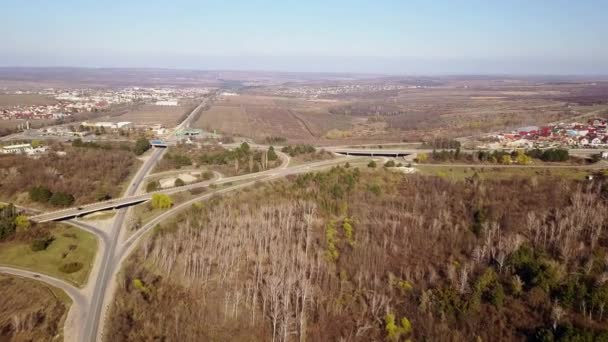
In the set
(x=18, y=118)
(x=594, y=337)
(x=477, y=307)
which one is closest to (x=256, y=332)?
(x=477, y=307)

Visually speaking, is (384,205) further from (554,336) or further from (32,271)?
(32,271)

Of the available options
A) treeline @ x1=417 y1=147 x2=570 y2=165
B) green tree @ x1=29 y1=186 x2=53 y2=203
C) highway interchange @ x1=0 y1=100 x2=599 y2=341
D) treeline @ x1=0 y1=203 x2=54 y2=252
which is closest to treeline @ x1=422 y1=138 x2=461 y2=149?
highway interchange @ x1=0 y1=100 x2=599 y2=341

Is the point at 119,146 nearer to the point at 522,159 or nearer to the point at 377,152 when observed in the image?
the point at 377,152

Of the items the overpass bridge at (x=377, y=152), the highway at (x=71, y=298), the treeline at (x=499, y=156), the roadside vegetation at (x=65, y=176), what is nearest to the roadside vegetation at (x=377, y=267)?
the highway at (x=71, y=298)

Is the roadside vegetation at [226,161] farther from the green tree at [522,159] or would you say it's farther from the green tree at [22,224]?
the green tree at [522,159]

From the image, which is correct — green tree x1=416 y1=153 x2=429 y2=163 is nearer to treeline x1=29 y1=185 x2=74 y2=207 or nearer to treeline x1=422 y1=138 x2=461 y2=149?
treeline x1=422 y1=138 x2=461 y2=149

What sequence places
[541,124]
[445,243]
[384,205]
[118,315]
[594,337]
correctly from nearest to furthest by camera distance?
[594,337] → [118,315] → [445,243] → [384,205] → [541,124]

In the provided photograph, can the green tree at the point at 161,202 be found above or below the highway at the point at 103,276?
above
